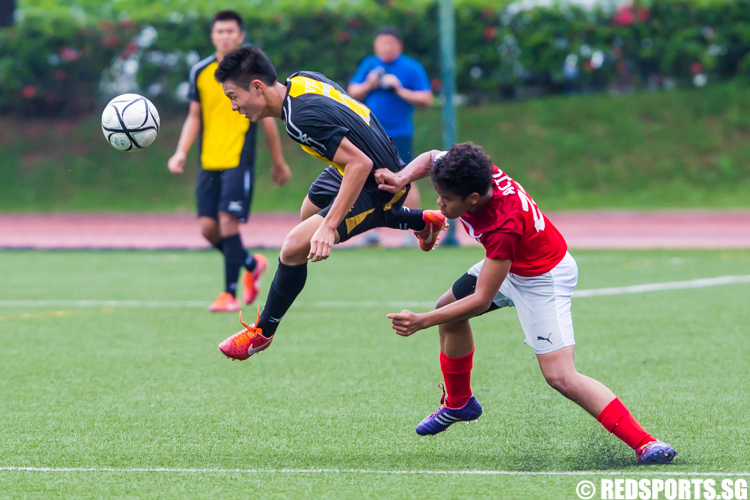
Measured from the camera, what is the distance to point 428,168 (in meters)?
4.38

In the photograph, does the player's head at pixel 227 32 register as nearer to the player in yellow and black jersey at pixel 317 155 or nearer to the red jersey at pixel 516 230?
the player in yellow and black jersey at pixel 317 155

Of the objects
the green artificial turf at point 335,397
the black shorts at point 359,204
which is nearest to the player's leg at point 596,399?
the green artificial turf at point 335,397

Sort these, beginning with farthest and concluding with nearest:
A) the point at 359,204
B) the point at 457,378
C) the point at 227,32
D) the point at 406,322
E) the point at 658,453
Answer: the point at 227,32 < the point at 359,204 < the point at 457,378 < the point at 658,453 < the point at 406,322

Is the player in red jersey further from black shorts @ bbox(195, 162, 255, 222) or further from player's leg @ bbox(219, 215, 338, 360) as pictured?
black shorts @ bbox(195, 162, 255, 222)

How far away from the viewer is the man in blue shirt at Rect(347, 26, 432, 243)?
10.6 m

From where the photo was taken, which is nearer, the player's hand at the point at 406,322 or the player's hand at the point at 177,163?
the player's hand at the point at 406,322

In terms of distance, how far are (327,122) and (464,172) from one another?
3.20ft

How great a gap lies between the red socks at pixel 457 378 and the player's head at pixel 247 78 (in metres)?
1.42

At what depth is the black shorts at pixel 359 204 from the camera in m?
4.59

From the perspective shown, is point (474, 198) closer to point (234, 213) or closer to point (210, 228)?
point (234, 213)

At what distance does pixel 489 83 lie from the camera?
20.5 metres

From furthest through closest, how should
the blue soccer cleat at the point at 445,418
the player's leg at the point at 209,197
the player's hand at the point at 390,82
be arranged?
the player's hand at the point at 390,82
the player's leg at the point at 209,197
the blue soccer cleat at the point at 445,418

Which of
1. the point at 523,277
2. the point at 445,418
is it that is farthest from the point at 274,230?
the point at 523,277

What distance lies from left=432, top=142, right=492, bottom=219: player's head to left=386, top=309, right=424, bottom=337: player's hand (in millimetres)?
458
